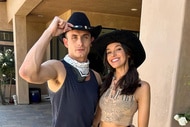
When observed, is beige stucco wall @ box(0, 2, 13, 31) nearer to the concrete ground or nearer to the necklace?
the concrete ground

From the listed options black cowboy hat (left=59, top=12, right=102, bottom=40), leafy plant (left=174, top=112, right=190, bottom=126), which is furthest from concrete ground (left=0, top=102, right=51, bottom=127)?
black cowboy hat (left=59, top=12, right=102, bottom=40)

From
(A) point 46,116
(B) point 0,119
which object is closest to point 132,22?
(A) point 46,116

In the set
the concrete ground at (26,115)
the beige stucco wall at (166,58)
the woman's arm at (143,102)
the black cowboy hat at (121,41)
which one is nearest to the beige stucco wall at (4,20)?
the concrete ground at (26,115)

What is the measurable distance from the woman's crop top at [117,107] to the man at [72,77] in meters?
0.14

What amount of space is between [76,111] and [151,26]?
125 centimetres

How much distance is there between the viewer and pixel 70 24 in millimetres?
1229

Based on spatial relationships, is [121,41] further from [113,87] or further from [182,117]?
[182,117]

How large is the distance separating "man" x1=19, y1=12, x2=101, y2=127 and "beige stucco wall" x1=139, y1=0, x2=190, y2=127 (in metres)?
0.84

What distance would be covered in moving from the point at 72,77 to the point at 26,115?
17.1ft

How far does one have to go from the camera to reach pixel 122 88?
1.43m

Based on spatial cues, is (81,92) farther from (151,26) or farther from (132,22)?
→ (132,22)

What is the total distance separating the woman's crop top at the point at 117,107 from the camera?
1.39 m

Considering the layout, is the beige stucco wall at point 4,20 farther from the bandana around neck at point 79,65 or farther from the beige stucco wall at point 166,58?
the bandana around neck at point 79,65

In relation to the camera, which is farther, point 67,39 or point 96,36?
point 96,36
